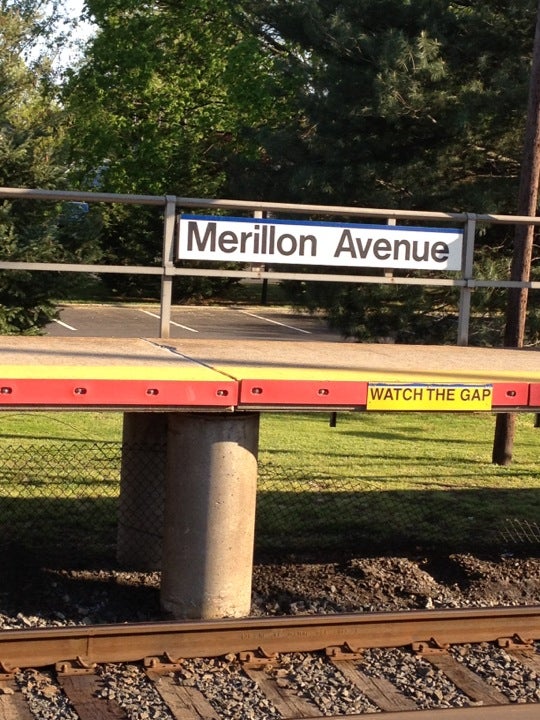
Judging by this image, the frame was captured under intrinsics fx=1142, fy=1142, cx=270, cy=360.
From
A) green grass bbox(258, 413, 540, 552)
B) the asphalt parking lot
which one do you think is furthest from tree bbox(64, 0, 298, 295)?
green grass bbox(258, 413, 540, 552)

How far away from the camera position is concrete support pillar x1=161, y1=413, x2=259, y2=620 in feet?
25.0

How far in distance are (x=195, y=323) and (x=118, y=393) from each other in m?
26.0

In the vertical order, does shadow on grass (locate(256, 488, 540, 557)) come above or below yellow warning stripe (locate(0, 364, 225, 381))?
below

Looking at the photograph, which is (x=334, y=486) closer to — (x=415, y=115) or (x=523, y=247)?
(x=523, y=247)

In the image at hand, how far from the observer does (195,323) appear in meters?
33.1

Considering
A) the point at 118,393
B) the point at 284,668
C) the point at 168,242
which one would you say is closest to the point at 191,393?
the point at 118,393

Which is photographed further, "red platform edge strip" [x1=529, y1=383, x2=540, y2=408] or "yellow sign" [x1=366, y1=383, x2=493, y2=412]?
"red platform edge strip" [x1=529, y1=383, x2=540, y2=408]

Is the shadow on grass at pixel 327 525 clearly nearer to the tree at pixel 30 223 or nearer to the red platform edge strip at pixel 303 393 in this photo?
the red platform edge strip at pixel 303 393

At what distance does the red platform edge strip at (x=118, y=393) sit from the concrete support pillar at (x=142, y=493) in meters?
1.64

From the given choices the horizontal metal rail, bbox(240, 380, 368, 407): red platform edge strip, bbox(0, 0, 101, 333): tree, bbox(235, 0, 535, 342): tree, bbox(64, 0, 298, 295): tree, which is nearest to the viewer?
bbox(240, 380, 368, 407): red platform edge strip

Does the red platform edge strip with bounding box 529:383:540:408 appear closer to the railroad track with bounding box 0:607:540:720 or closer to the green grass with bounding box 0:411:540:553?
the railroad track with bounding box 0:607:540:720

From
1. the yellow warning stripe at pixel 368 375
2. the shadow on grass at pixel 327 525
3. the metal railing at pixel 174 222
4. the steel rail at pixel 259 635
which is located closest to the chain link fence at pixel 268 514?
the shadow on grass at pixel 327 525

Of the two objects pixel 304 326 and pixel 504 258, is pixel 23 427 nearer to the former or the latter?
pixel 504 258

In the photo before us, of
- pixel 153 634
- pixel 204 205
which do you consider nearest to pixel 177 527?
pixel 153 634
